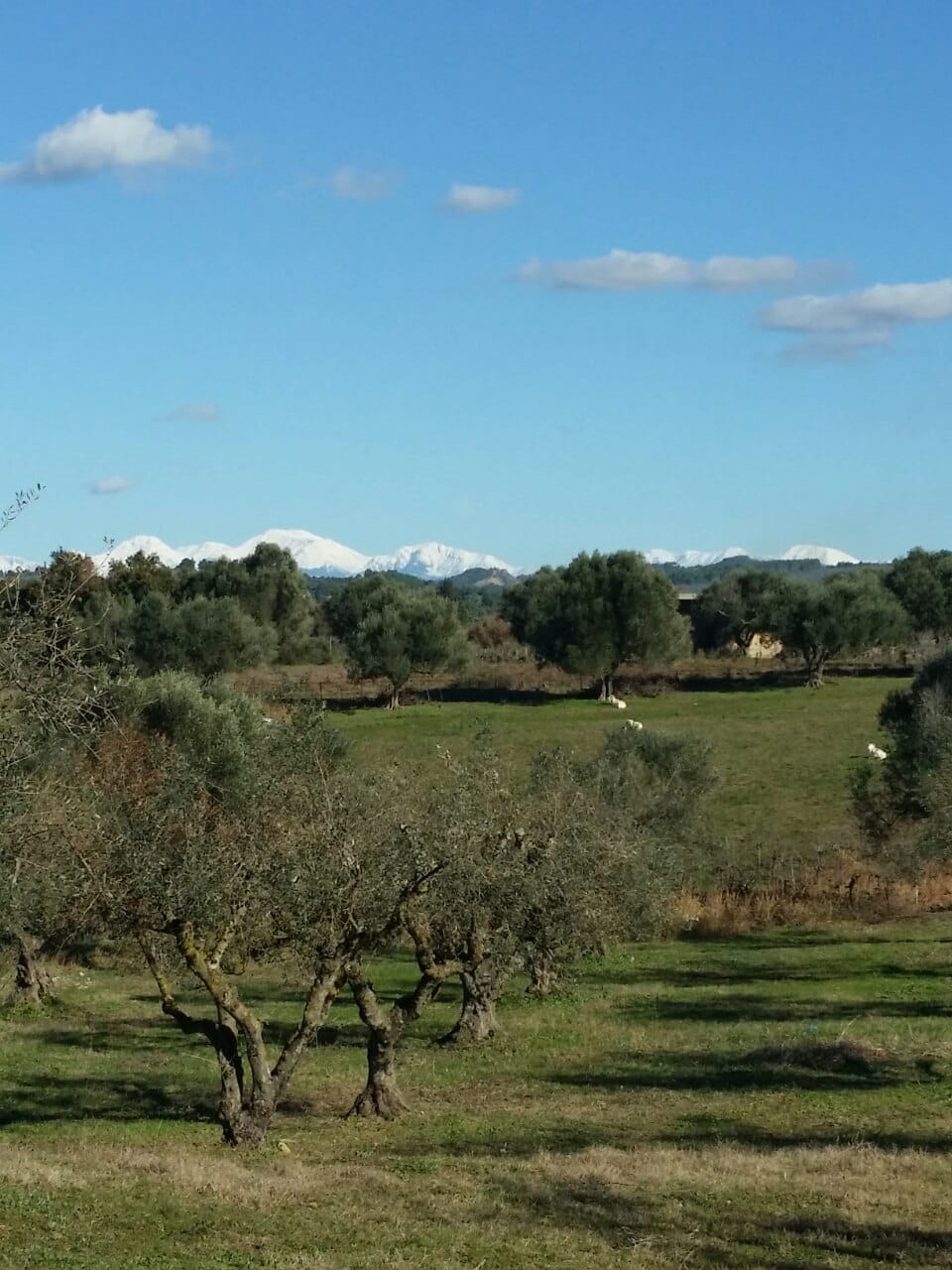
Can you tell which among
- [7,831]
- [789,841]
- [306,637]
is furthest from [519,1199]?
[306,637]

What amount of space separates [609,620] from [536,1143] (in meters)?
86.9

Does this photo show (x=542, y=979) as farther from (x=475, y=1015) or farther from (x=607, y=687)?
(x=607, y=687)

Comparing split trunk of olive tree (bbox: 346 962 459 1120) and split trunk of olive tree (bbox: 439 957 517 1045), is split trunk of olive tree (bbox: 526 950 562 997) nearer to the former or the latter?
split trunk of olive tree (bbox: 439 957 517 1045)

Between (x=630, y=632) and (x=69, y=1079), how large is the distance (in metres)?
82.4

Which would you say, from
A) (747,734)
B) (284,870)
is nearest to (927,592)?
(747,734)

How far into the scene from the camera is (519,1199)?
18531 millimetres

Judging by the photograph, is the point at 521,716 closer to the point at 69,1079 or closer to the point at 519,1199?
the point at 69,1079

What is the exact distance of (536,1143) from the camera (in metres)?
22.8

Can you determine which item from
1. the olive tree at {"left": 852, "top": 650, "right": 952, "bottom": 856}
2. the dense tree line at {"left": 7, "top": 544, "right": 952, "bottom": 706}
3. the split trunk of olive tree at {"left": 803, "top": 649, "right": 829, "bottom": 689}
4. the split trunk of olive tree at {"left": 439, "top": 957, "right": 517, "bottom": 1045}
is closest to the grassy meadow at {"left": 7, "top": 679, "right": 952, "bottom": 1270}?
the split trunk of olive tree at {"left": 439, "top": 957, "right": 517, "bottom": 1045}

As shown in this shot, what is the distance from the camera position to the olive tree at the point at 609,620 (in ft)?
353

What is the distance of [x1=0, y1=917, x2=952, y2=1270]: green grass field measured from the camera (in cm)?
1631

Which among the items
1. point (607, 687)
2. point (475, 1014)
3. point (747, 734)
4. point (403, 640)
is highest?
point (403, 640)

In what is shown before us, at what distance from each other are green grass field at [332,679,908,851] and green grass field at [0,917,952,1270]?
75.9 ft

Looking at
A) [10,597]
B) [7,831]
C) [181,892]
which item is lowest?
[181,892]
